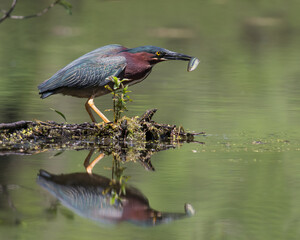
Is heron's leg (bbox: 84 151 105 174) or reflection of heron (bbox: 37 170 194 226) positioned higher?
heron's leg (bbox: 84 151 105 174)

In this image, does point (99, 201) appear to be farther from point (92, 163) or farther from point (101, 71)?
point (101, 71)

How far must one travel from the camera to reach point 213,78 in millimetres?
12375

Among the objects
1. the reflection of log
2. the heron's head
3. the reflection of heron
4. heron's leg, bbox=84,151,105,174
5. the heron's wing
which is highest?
the heron's head

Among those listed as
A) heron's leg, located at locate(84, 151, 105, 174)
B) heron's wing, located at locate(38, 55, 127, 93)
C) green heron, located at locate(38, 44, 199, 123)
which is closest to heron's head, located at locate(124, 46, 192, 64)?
green heron, located at locate(38, 44, 199, 123)

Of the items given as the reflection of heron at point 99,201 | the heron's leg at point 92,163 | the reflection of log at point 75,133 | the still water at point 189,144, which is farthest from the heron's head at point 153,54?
the reflection of heron at point 99,201

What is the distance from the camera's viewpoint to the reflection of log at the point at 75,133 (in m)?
6.74

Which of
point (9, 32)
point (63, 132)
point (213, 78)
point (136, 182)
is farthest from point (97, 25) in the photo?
point (136, 182)

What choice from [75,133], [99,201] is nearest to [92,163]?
[75,133]

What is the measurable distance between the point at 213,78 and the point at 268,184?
6.76 m

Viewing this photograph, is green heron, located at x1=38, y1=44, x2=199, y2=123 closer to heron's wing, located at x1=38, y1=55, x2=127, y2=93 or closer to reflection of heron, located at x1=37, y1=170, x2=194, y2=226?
heron's wing, located at x1=38, y1=55, x2=127, y2=93

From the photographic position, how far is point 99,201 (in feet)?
16.8

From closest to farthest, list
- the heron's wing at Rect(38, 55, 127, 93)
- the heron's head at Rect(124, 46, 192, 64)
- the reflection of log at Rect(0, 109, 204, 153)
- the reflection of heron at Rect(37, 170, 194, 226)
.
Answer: the reflection of heron at Rect(37, 170, 194, 226)
the reflection of log at Rect(0, 109, 204, 153)
the heron's wing at Rect(38, 55, 127, 93)
the heron's head at Rect(124, 46, 192, 64)

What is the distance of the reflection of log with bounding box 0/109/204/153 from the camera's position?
6742 mm

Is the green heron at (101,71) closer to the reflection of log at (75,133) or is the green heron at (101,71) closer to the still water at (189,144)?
the reflection of log at (75,133)
